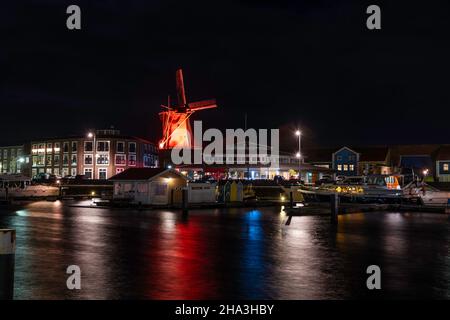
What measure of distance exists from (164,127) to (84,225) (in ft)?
256

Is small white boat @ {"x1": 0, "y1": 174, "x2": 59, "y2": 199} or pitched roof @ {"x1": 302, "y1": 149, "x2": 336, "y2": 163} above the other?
pitched roof @ {"x1": 302, "y1": 149, "x2": 336, "y2": 163}

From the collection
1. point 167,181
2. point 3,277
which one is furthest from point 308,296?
point 167,181

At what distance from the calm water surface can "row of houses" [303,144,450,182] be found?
256 feet

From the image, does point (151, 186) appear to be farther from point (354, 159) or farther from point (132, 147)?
point (132, 147)

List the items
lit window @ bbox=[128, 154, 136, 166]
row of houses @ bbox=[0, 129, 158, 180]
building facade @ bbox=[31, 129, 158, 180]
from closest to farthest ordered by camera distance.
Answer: building facade @ bbox=[31, 129, 158, 180] < row of houses @ bbox=[0, 129, 158, 180] < lit window @ bbox=[128, 154, 136, 166]

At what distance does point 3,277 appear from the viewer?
28.7ft

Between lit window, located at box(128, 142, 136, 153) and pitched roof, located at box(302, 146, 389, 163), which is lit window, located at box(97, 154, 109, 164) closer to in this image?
lit window, located at box(128, 142, 136, 153)

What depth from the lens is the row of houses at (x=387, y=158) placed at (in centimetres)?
10138

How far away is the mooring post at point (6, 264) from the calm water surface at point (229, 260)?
2180 mm

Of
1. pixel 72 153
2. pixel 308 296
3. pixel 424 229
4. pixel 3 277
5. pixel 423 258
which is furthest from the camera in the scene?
pixel 72 153

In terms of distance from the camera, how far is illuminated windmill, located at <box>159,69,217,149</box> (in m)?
102

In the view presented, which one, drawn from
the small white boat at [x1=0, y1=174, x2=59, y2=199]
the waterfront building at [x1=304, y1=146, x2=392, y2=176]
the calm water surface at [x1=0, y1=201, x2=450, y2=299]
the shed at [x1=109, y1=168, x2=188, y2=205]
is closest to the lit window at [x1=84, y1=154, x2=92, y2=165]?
the waterfront building at [x1=304, y1=146, x2=392, y2=176]

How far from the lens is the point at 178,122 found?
104 m
